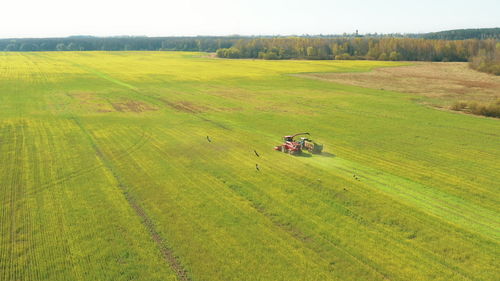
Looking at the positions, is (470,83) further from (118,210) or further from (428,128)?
(118,210)

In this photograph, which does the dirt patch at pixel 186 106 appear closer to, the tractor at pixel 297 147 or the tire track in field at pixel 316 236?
the tractor at pixel 297 147

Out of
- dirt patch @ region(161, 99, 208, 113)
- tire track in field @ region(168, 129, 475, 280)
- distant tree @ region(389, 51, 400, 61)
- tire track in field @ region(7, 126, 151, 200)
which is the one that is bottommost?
tire track in field @ region(168, 129, 475, 280)

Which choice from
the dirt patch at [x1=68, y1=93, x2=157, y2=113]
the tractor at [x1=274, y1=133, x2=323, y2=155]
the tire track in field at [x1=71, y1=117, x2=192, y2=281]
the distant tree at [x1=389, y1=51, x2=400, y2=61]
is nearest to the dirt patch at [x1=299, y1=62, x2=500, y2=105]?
the tractor at [x1=274, y1=133, x2=323, y2=155]

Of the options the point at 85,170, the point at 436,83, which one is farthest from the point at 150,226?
the point at 436,83

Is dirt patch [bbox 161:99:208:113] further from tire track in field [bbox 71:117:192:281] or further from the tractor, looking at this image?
tire track in field [bbox 71:117:192:281]

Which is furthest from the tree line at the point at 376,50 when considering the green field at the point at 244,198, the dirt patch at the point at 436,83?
the green field at the point at 244,198

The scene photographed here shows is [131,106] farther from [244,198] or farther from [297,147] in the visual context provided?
[244,198]
